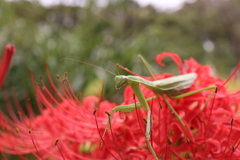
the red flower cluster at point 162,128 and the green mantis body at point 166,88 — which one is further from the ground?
the green mantis body at point 166,88

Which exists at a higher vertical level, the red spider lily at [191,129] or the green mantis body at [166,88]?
the green mantis body at [166,88]

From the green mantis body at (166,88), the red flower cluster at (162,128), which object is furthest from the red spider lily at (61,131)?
the green mantis body at (166,88)

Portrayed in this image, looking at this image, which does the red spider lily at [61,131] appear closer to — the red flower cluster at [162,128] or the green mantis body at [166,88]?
the red flower cluster at [162,128]

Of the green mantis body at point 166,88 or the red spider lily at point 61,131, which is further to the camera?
the red spider lily at point 61,131

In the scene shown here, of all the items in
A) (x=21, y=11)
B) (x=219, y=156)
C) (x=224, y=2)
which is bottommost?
(x=219, y=156)

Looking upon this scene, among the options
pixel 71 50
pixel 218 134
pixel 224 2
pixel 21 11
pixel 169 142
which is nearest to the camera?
pixel 169 142

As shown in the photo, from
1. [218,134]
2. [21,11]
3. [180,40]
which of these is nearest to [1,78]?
[218,134]

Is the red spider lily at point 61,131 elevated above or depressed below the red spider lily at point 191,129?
above

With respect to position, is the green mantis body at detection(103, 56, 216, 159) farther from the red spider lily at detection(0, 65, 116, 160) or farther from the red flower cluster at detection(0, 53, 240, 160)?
the red spider lily at detection(0, 65, 116, 160)

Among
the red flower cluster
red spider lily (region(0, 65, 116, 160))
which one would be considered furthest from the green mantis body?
red spider lily (region(0, 65, 116, 160))

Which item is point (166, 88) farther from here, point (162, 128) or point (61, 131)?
point (61, 131)

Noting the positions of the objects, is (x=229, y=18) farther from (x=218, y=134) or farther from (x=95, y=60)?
(x=218, y=134)
